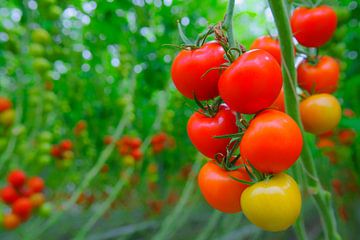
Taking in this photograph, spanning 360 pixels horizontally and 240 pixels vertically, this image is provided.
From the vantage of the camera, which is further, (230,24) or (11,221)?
(11,221)

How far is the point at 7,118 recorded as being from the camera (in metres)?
1.00

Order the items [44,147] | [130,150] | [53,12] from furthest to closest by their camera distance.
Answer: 1. [130,150]
2. [44,147]
3. [53,12]

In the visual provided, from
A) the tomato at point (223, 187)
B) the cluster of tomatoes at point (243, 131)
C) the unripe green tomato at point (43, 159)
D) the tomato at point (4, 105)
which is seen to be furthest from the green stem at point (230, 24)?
the unripe green tomato at point (43, 159)

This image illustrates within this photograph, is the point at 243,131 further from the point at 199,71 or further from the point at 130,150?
the point at 130,150

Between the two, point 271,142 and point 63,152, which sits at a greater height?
point 271,142

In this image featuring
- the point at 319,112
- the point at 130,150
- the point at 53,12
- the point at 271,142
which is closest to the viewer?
the point at 271,142

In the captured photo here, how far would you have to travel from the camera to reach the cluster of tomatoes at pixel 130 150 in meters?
1.18

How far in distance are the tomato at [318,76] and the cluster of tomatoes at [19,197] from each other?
0.77 metres

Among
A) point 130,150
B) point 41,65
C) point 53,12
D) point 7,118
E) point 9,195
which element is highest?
point 53,12

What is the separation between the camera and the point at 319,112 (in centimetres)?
43

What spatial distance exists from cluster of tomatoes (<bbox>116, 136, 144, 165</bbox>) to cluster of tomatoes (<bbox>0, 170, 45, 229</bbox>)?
0.88ft

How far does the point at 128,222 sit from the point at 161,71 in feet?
3.05

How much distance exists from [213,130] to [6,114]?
806 millimetres

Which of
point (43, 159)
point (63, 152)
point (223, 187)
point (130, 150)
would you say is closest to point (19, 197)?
point (43, 159)
